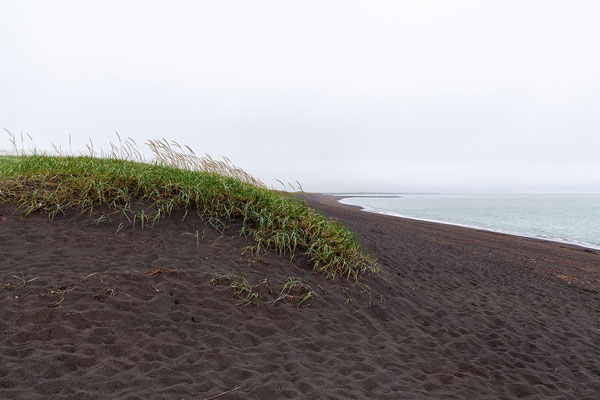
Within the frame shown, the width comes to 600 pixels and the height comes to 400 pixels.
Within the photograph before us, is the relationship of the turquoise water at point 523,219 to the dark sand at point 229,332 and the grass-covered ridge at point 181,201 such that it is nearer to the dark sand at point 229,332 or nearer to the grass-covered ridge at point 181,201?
the dark sand at point 229,332

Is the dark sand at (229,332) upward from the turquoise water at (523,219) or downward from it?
upward

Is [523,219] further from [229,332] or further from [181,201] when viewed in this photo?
[229,332]

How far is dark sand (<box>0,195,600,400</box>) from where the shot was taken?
3176 mm

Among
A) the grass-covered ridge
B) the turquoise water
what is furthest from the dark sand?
the turquoise water

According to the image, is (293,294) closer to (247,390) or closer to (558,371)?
(247,390)

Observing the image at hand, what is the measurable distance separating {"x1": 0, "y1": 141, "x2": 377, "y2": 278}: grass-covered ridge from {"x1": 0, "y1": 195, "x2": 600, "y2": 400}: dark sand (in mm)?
381

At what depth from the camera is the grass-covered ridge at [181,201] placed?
6.41 m

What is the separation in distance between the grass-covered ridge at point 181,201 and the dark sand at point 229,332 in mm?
381

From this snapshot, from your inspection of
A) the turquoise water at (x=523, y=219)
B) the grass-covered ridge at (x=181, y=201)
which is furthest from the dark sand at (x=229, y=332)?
the turquoise water at (x=523, y=219)

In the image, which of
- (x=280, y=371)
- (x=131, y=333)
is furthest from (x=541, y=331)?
(x=131, y=333)

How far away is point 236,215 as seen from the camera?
7141 mm

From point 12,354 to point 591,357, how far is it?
7.58m

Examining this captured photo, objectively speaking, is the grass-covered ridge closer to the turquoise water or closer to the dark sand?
the dark sand

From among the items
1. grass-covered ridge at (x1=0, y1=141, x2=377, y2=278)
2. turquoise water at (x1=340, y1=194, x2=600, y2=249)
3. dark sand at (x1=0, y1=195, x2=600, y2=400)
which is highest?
grass-covered ridge at (x1=0, y1=141, x2=377, y2=278)
